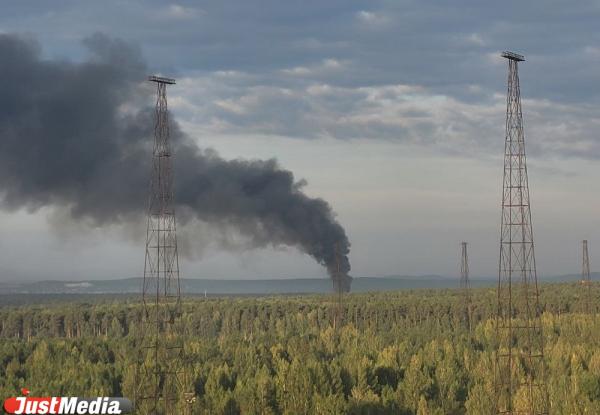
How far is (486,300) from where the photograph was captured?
7451 inches

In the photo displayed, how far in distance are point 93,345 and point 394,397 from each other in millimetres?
59094

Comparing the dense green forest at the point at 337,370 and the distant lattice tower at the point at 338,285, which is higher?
the distant lattice tower at the point at 338,285

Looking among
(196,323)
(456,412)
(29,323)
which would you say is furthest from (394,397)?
(29,323)

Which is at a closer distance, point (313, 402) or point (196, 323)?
point (313, 402)

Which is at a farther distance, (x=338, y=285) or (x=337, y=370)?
(x=338, y=285)

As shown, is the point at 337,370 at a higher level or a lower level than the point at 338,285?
lower

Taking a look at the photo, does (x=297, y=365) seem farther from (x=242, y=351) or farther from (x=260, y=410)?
(x=242, y=351)

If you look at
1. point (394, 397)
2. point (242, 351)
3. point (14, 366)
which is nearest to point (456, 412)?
point (394, 397)

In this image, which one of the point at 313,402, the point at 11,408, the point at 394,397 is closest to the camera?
the point at 11,408

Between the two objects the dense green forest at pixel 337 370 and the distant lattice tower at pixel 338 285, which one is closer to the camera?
the dense green forest at pixel 337 370

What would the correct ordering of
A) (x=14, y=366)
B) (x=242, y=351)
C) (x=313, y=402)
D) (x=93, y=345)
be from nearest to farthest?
(x=313, y=402) → (x=14, y=366) → (x=242, y=351) → (x=93, y=345)

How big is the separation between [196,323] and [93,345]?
5911 centimetres

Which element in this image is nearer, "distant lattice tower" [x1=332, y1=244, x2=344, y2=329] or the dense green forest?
the dense green forest

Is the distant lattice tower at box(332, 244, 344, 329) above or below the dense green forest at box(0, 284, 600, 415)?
above
